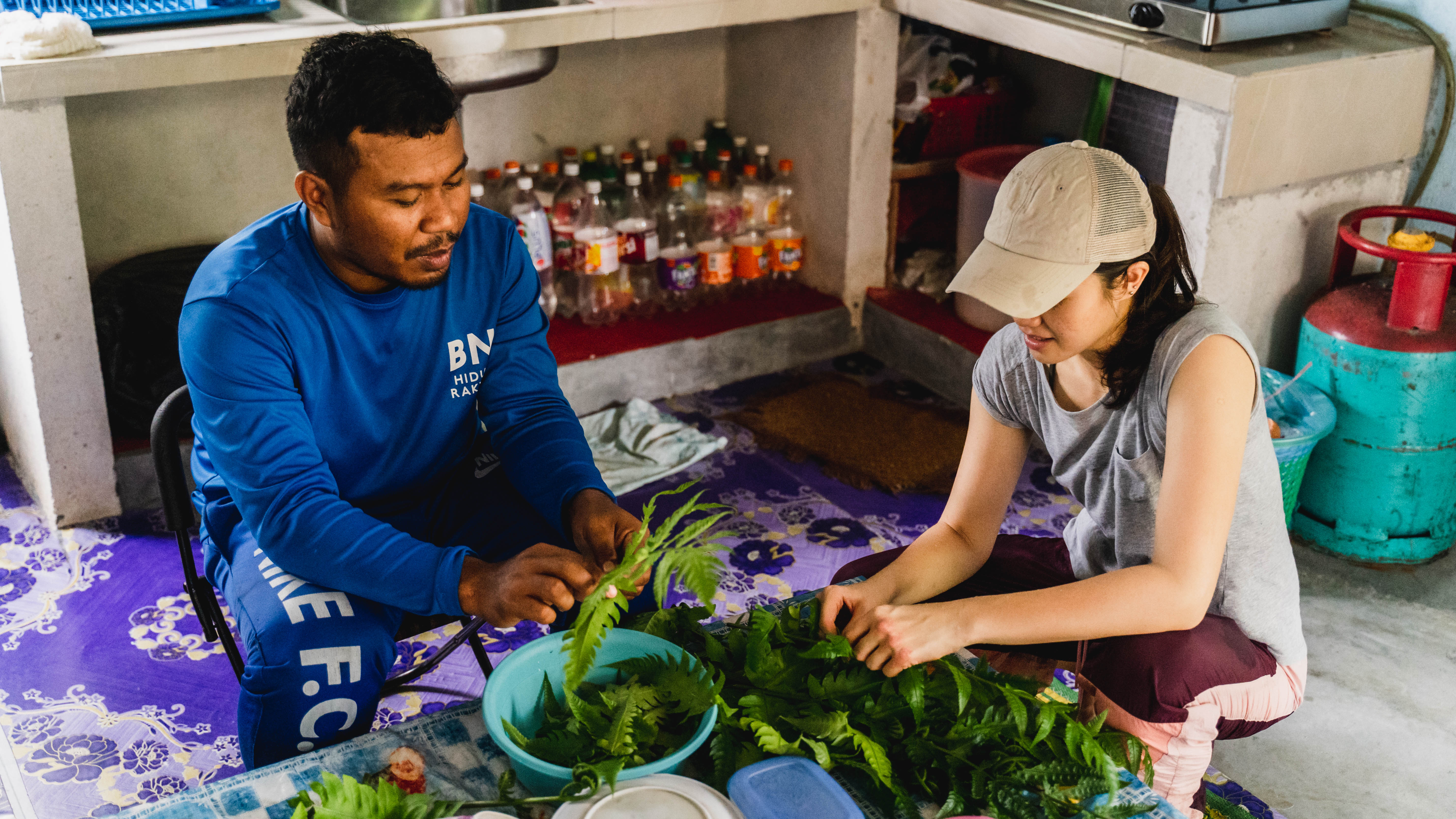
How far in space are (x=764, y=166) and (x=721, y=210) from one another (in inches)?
10.2

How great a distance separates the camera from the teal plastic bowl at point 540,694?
1.34 m

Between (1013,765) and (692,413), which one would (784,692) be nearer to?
(1013,765)

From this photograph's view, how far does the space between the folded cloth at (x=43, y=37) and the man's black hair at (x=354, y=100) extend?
48.2 inches

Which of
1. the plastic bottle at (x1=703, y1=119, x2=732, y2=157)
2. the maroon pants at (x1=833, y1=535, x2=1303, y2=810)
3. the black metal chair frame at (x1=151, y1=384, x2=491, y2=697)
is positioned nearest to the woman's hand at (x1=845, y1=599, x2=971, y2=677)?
the maroon pants at (x1=833, y1=535, x2=1303, y2=810)

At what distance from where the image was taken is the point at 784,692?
58.6 inches

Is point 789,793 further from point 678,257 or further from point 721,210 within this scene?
point 721,210

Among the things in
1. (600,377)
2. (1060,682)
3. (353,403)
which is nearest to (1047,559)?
(1060,682)

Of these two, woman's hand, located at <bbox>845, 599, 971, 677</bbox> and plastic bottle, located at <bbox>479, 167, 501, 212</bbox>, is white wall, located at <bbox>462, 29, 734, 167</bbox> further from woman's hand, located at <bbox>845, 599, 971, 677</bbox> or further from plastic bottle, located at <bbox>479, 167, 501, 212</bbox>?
woman's hand, located at <bbox>845, 599, 971, 677</bbox>

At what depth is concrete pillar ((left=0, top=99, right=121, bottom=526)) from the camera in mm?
2721

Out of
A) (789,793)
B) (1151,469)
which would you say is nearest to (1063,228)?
(1151,469)

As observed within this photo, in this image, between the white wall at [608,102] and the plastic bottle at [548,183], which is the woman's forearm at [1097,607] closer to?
the plastic bottle at [548,183]

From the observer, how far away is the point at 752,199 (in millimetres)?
4070

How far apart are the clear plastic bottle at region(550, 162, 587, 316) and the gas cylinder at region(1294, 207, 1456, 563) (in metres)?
2.01

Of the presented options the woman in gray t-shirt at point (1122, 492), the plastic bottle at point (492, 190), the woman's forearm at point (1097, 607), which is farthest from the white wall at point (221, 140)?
the woman's forearm at point (1097, 607)
